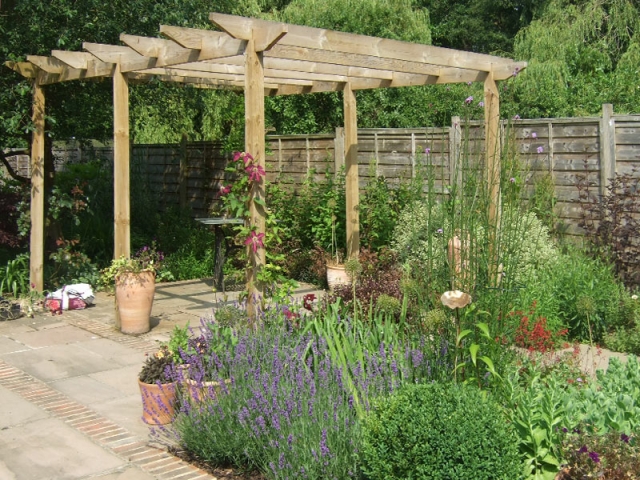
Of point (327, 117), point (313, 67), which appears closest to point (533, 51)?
point (327, 117)

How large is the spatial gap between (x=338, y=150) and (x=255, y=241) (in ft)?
17.1

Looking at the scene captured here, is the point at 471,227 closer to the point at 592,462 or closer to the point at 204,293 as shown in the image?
the point at 592,462

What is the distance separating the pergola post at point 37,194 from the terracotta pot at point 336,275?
11.4ft

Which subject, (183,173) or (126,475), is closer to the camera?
(126,475)

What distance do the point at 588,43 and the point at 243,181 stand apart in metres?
12.6

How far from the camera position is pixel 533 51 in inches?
645

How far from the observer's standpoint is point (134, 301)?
306 inches

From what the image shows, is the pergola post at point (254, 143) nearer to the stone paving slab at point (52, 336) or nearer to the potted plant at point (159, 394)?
the potted plant at point (159, 394)

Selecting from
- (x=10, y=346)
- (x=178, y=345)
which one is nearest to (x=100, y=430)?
(x=178, y=345)

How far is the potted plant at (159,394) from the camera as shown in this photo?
502 centimetres

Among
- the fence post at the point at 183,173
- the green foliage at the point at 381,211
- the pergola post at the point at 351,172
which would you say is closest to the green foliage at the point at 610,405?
the pergola post at the point at 351,172

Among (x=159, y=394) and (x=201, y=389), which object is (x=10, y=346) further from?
(x=201, y=389)

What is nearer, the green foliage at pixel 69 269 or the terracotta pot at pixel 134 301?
the terracotta pot at pixel 134 301

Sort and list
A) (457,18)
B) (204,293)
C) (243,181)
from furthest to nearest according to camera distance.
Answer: (457,18), (204,293), (243,181)
